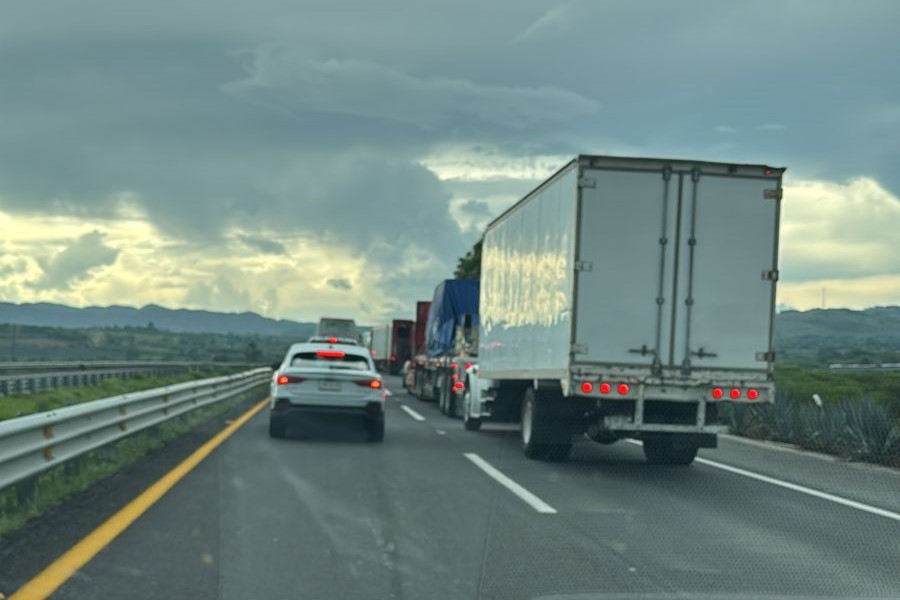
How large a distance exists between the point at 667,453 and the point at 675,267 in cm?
332

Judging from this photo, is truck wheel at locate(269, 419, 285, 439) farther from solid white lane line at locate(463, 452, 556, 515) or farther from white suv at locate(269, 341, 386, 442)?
solid white lane line at locate(463, 452, 556, 515)

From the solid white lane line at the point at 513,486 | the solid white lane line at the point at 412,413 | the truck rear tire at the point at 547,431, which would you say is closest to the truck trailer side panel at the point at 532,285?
the truck rear tire at the point at 547,431

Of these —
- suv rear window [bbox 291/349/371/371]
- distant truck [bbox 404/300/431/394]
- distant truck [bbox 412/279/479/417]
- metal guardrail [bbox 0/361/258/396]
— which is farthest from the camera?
distant truck [bbox 404/300/431/394]

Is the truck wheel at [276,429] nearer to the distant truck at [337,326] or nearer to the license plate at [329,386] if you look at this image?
the license plate at [329,386]

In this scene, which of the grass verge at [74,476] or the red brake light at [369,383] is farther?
the red brake light at [369,383]

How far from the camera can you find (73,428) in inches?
413

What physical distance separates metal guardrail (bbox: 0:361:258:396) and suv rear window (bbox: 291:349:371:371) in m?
15.5

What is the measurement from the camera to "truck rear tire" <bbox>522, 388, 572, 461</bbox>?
49.6 ft

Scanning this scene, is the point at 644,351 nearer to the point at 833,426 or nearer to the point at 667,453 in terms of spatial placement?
the point at 667,453

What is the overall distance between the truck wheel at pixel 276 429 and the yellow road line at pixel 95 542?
3.72 meters

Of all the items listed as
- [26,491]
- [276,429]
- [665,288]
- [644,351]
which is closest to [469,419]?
[276,429]

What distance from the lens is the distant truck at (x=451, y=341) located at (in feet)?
82.9

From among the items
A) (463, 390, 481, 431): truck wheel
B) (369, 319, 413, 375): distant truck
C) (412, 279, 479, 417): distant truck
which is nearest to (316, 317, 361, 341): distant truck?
(369, 319, 413, 375): distant truck

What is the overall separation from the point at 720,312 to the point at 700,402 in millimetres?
1137
